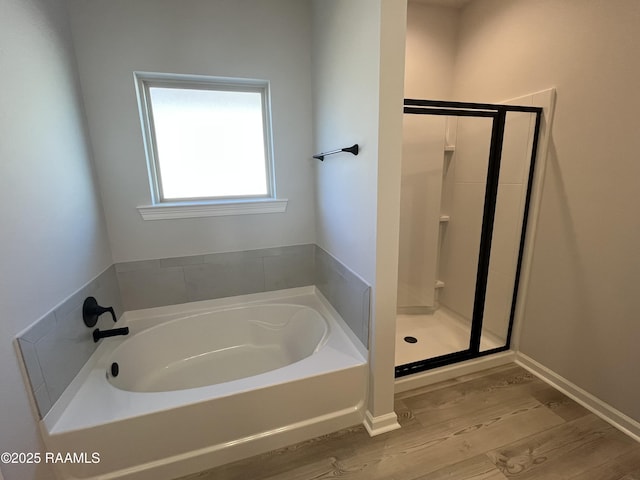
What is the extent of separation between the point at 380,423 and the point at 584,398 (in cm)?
117

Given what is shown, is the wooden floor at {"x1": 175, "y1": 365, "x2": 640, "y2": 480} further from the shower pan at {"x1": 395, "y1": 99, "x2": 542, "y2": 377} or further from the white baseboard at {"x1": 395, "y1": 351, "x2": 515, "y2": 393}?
the shower pan at {"x1": 395, "y1": 99, "x2": 542, "y2": 377}

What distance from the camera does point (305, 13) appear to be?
1.90 m

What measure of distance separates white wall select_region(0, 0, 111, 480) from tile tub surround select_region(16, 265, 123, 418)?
38 millimetres

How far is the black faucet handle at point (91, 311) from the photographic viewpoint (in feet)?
4.76

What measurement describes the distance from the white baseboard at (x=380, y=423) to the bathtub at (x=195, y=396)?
0.22 feet

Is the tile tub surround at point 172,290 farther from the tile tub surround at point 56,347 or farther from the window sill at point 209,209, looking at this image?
the window sill at point 209,209

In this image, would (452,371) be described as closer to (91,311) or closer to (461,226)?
(461,226)

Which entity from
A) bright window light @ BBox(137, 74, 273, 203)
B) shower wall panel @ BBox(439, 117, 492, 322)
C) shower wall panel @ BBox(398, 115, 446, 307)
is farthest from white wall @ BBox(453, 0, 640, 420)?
bright window light @ BBox(137, 74, 273, 203)

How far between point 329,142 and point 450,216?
1.32 metres

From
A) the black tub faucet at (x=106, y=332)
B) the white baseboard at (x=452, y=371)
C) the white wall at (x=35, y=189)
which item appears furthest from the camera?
the white baseboard at (x=452, y=371)

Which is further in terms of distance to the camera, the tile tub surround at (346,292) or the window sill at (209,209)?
the window sill at (209,209)

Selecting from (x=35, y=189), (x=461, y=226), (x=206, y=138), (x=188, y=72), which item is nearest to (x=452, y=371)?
(x=461, y=226)

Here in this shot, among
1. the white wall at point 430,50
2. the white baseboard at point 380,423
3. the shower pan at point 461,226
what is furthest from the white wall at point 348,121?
the white wall at point 430,50

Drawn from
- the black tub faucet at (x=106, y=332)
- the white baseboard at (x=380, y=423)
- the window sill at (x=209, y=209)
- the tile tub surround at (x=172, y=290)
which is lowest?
the white baseboard at (x=380, y=423)
